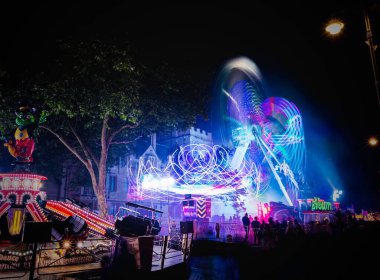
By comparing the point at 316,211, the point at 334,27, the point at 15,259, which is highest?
the point at 334,27

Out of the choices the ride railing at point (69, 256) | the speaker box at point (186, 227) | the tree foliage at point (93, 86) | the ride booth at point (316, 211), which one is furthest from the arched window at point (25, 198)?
the ride booth at point (316, 211)

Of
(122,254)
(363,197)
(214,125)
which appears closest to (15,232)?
(122,254)

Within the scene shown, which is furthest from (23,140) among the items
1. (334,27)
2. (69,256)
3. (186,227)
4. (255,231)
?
(255,231)

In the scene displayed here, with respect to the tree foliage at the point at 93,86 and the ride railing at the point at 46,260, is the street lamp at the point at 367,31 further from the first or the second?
the tree foliage at the point at 93,86

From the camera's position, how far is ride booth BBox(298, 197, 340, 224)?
111 ft

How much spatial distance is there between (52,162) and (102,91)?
12667 millimetres

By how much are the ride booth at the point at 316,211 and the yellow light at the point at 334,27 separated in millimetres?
26341

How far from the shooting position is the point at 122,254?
8.97 meters

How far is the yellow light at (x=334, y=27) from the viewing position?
315 inches

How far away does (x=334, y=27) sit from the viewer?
26.6 ft

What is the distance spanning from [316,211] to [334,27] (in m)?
30.8

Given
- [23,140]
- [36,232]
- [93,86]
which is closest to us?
[36,232]

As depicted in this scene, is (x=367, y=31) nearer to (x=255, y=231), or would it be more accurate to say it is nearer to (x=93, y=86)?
(x=93, y=86)

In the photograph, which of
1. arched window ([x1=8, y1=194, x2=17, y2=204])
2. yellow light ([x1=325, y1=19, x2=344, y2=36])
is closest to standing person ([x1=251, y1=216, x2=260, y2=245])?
yellow light ([x1=325, y1=19, x2=344, y2=36])
